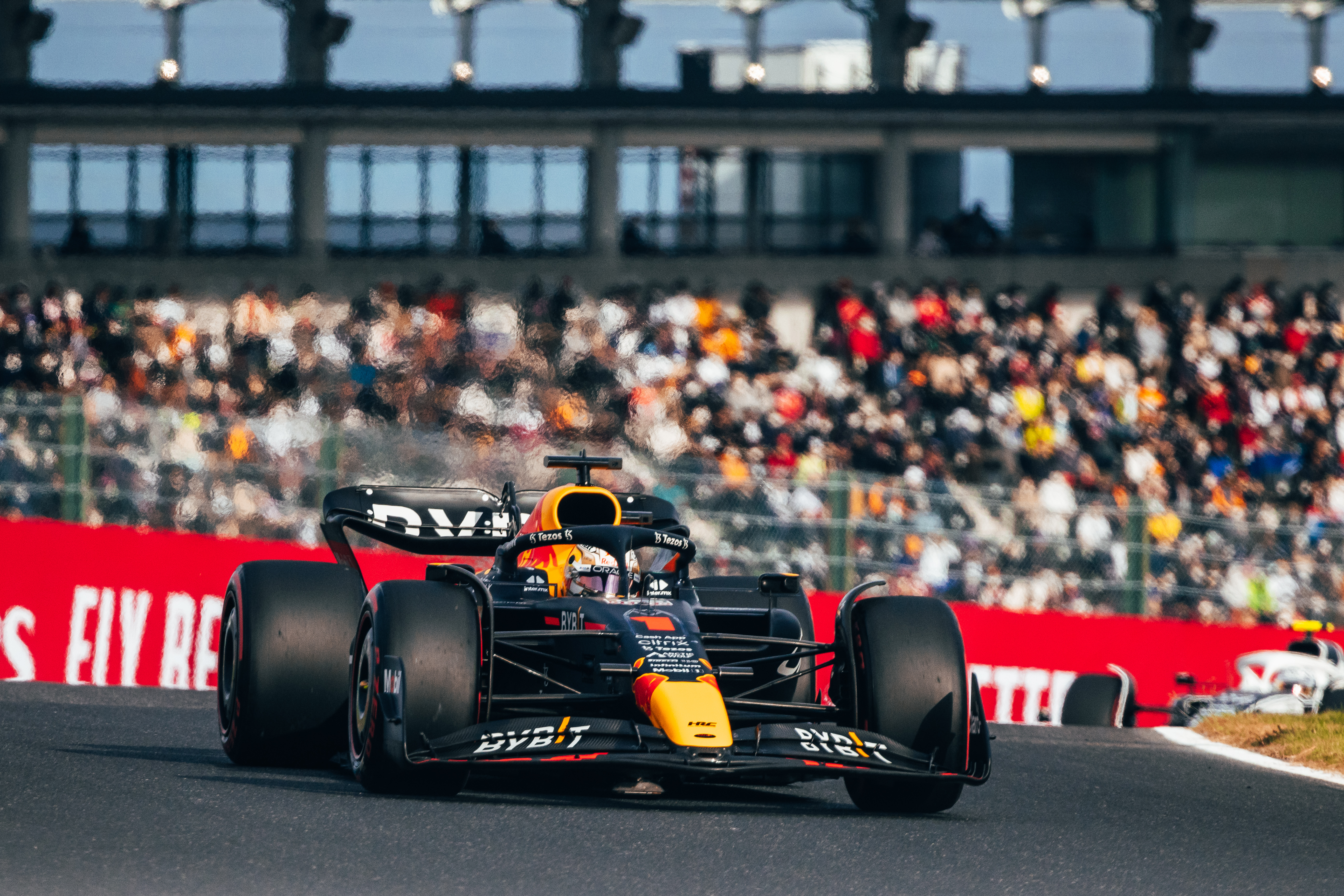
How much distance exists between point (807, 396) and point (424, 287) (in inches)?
185

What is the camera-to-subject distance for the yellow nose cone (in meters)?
6.36

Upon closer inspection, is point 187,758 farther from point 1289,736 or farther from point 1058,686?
point 1058,686

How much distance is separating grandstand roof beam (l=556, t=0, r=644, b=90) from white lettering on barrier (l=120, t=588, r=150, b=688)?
14.2 meters

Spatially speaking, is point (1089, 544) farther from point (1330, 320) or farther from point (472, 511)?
point (1330, 320)

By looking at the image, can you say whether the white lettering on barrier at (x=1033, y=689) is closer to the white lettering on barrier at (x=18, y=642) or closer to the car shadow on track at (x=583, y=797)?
the white lettering on barrier at (x=18, y=642)

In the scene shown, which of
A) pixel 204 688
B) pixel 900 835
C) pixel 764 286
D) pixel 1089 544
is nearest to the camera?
pixel 900 835

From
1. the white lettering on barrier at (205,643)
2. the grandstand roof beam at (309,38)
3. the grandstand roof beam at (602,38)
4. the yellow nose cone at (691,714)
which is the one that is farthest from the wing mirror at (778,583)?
the grandstand roof beam at (309,38)

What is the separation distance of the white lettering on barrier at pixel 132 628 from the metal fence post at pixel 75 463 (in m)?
0.68

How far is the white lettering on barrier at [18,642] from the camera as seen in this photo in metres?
13.2

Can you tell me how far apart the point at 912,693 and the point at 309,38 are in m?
20.8

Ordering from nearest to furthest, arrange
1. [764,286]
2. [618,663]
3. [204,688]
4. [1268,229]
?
1. [618,663]
2. [204,688]
3. [764,286]
4. [1268,229]

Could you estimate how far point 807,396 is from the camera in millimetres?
21250

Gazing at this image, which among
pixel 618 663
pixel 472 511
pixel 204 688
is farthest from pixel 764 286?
pixel 618 663

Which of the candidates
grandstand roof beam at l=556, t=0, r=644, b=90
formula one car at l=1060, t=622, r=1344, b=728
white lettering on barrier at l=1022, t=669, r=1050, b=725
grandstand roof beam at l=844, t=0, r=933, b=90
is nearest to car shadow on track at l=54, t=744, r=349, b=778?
formula one car at l=1060, t=622, r=1344, b=728
